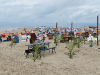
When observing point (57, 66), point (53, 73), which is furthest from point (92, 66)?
point (53, 73)

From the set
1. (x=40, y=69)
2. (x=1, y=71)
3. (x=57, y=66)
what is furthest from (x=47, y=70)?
(x=1, y=71)

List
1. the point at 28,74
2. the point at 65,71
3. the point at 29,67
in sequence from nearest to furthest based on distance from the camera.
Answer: the point at 28,74 → the point at 65,71 → the point at 29,67

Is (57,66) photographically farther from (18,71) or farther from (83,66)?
(18,71)

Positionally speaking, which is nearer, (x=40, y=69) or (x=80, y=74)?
(x=80, y=74)

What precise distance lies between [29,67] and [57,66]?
96cm

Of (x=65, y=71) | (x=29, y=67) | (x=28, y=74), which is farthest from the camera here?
(x=29, y=67)

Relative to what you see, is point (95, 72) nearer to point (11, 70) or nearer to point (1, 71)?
point (11, 70)

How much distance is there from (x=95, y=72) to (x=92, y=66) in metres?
0.49

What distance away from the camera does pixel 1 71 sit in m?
3.41

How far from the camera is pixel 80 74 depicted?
3.27 meters

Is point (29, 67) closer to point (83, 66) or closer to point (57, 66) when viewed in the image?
point (57, 66)

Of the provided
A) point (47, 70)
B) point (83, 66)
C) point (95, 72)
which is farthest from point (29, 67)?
point (95, 72)

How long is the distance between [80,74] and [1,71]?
2388mm

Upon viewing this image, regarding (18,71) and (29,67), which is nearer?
(18,71)
